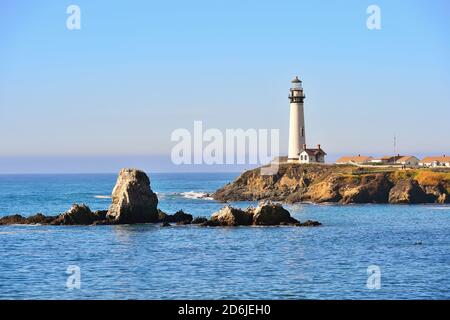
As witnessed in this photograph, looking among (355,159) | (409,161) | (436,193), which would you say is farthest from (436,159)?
(436,193)

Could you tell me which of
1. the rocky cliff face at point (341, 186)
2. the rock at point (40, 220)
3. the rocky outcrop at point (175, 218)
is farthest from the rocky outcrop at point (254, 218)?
the rocky cliff face at point (341, 186)

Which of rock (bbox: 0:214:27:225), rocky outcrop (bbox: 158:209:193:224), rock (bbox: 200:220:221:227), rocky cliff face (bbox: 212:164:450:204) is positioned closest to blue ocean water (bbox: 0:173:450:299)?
rock (bbox: 200:220:221:227)

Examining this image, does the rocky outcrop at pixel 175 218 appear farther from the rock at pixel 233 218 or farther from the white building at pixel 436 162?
the white building at pixel 436 162

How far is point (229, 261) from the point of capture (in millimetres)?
59062

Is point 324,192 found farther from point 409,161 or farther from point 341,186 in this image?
point 409,161

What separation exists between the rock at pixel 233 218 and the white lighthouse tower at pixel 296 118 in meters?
69.9

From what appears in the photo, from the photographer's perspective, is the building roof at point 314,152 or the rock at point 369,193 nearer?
the rock at point 369,193

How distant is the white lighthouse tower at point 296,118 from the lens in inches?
6107

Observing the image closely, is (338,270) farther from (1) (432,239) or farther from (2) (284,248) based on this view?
(1) (432,239)

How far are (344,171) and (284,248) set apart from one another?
86.3 meters

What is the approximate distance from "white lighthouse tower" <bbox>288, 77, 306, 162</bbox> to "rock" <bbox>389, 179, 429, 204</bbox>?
90.7 ft

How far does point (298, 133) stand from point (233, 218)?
243 feet
